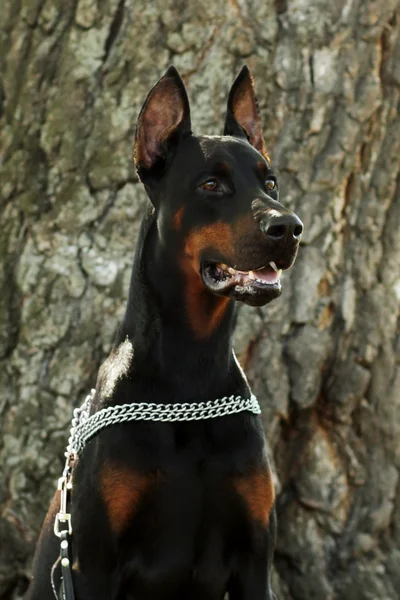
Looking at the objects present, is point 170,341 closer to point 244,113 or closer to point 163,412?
point 163,412

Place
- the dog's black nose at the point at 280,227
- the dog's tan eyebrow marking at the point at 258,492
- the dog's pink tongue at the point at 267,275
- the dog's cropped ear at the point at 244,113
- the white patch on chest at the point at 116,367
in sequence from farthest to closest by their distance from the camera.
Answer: the dog's cropped ear at the point at 244,113
the white patch on chest at the point at 116,367
the dog's tan eyebrow marking at the point at 258,492
the dog's pink tongue at the point at 267,275
the dog's black nose at the point at 280,227

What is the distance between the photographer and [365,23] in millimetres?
4836

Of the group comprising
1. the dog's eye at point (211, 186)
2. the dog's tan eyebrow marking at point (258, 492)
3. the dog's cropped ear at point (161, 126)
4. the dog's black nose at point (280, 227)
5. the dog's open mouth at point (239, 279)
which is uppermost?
the dog's cropped ear at point (161, 126)

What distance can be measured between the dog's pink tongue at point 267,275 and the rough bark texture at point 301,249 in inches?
63.3

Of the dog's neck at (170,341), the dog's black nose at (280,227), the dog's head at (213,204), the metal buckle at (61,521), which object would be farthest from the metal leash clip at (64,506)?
the dog's black nose at (280,227)

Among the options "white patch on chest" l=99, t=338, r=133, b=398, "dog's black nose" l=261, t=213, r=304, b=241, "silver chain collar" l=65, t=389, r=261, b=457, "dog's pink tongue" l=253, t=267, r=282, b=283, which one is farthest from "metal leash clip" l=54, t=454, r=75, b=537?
"dog's black nose" l=261, t=213, r=304, b=241

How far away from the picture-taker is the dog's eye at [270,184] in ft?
10.9

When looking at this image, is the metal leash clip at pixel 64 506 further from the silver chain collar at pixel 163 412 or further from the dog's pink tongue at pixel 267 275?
the dog's pink tongue at pixel 267 275

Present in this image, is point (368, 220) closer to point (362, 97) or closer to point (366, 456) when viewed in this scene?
point (362, 97)

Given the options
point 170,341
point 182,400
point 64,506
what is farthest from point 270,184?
point 64,506

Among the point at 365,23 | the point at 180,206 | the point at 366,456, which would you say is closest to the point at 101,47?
the point at 365,23

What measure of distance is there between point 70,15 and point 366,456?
96.5 inches

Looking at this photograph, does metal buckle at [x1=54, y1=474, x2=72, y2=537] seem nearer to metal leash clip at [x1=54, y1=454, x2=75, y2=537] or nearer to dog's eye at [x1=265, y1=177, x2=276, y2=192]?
metal leash clip at [x1=54, y1=454, x2=75, y2=537]

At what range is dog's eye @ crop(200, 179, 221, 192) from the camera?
3195mm
